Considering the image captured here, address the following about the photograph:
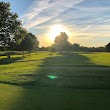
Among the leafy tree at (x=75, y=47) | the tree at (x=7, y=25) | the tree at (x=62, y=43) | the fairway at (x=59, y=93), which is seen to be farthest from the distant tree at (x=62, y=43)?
the fairway at (x=59, y=93)

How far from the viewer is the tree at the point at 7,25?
49250 mm

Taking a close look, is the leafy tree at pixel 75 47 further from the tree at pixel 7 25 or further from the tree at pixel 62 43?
the tree at pixel 7 25

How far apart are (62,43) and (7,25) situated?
100m

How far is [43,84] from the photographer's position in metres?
20.5

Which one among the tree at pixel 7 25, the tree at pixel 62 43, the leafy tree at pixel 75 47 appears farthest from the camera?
the leafy tree at pixel 75 47

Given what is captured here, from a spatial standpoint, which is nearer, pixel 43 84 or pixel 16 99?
pixel 16 99

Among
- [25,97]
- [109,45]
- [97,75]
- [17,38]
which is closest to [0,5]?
[17,38]

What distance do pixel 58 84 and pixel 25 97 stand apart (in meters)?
5.45

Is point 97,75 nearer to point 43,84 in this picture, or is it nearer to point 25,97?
point 43,84

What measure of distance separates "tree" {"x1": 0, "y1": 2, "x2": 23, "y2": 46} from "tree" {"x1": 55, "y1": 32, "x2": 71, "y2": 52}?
317 ft

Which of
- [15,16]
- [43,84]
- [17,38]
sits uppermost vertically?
[15,16]

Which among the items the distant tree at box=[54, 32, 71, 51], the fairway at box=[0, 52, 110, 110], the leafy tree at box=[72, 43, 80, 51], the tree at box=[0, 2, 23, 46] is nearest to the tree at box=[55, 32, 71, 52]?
the distant tree at box=[54, 32, 71, 51]

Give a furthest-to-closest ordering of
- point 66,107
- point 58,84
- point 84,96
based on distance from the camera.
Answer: point 58,84, point 84,96, point 66,107

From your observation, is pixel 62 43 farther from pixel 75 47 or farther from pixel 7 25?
pixel 7 25
